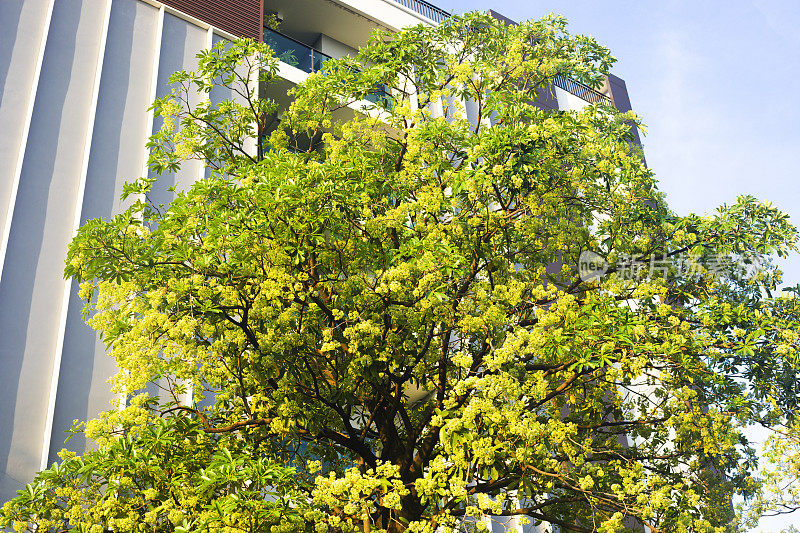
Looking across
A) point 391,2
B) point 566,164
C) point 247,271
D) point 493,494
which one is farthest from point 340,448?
point 391,2

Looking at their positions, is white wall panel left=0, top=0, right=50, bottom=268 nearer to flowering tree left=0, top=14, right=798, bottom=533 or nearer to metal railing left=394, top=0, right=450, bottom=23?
flowering tree left=0, top=14, right=798, bottom=533

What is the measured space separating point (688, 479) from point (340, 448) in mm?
4276

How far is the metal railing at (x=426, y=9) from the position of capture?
1861cm

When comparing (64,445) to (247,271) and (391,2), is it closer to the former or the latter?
(247,271)

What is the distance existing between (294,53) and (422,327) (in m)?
10.1

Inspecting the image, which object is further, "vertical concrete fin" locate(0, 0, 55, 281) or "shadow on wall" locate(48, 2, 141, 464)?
"vertical concrete fin" locate(0, 0, 55, 281)

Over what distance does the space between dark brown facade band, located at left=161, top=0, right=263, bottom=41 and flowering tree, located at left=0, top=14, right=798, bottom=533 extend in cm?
590

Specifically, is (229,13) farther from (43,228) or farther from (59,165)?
(43,228)

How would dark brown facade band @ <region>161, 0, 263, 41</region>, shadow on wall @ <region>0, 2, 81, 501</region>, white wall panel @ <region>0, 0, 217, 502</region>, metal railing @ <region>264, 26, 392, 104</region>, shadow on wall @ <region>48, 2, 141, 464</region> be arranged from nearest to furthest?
shadow on wall @ <region>0, 2, 81, 501</region>
white wall panel @ <region>0, 0, 217, 502</region>
shadow on wall @ <region>48, 2, 141, 464</region>
dark brown facade band @ <region>161, 0, 263, 41</region>
metal railing @ <region>264, 26, 392, 104</region>

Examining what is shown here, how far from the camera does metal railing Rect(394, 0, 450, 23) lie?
18.6 m

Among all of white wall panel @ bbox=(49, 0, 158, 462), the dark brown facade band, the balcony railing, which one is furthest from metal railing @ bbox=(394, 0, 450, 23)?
white wall panel @ bbox=(49, 0, 158, 462)

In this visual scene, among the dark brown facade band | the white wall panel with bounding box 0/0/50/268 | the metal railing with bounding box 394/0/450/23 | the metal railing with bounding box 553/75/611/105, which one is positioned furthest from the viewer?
the metal railing with bounding box 553/75/611/105

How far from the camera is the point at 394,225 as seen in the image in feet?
22.3

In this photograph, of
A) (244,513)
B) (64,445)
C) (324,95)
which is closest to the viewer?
(244,513)
